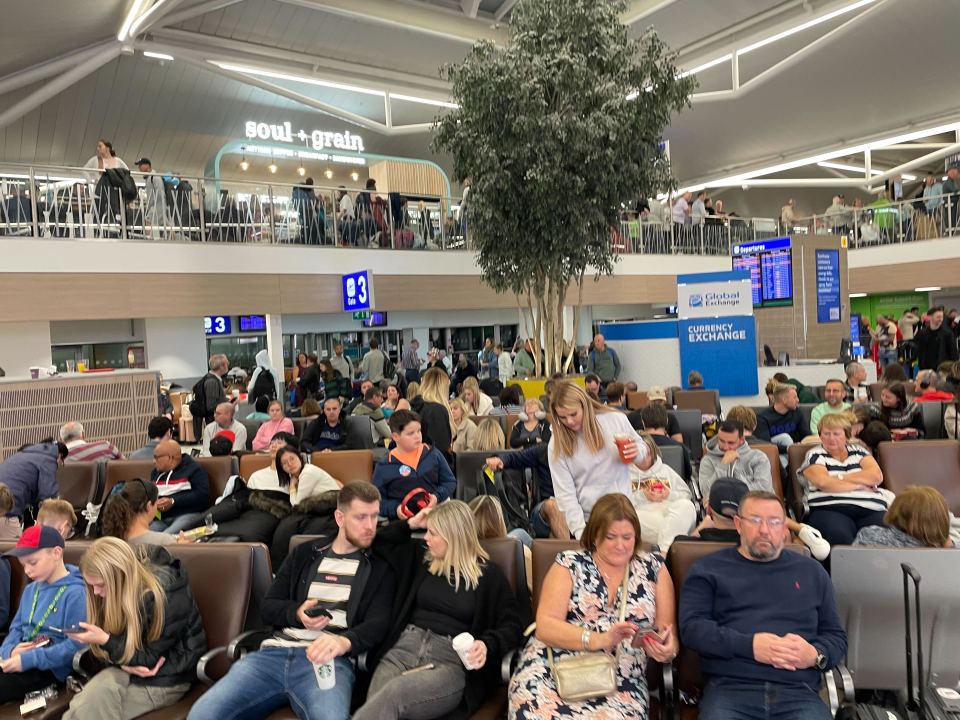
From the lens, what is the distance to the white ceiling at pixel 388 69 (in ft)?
63.7

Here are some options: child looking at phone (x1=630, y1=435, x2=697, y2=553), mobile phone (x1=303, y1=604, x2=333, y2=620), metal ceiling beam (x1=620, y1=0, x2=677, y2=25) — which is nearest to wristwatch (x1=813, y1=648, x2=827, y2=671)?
child looking at phone (x1=630, y1=435, x2=697, y2=553)

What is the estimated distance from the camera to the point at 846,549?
3594mm

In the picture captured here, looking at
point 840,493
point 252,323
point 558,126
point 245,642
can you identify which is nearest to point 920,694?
point 840,493

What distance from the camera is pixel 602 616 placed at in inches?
136

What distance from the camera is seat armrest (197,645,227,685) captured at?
364 cm

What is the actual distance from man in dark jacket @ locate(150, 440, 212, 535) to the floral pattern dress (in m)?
3.72

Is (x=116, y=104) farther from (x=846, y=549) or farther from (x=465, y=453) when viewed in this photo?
(x=846, y=549)

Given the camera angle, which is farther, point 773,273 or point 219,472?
point 773,273

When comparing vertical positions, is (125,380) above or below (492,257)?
below

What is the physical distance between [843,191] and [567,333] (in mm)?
20029

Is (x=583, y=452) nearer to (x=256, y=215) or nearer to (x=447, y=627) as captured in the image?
(x=447, y=627)

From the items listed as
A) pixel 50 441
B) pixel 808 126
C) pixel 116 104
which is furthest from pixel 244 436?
pixel 808 126

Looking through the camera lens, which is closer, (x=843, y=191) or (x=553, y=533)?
(x=553, y=533)

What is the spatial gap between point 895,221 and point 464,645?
21592 mm
